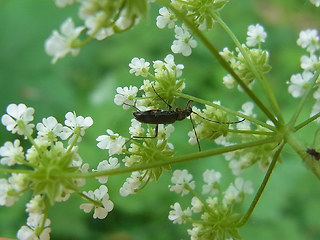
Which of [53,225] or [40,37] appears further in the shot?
[40,37]

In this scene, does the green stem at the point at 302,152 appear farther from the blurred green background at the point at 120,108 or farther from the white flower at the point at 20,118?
the blurred green background at the point at 120,108

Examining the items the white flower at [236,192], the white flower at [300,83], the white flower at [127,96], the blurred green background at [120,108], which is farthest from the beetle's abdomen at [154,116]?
the blurred green background at [120,108]

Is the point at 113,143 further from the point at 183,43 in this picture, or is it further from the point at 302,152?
the point at 302,152

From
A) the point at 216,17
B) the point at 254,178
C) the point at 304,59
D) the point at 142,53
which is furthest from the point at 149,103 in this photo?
the point at 142,53

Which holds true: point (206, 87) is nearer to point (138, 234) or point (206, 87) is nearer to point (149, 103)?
point (138, 234)

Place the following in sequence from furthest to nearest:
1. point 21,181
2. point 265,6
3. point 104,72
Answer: point 265,6 < point 104,72 < point 21,181

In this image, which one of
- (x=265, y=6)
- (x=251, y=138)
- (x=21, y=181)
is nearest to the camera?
(x=21, y=181)

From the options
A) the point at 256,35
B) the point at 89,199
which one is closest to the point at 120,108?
the point at 256,35

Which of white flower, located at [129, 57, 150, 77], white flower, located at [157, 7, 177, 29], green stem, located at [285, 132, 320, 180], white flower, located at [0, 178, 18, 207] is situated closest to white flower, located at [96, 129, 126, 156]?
white flower, located at [129, 57, 150, 77]
